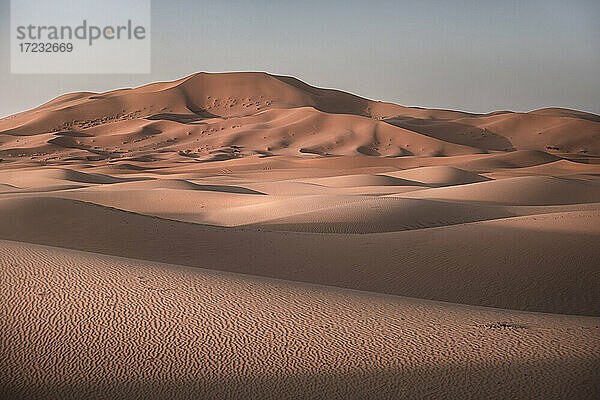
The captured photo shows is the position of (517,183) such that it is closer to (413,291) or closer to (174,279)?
(413,291)

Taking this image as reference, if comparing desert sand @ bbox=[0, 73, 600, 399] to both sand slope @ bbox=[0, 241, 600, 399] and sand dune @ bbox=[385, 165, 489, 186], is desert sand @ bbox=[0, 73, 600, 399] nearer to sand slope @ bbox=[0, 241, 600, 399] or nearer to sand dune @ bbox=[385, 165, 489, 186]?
sand slope @ bbox=[0, 241, 600, 399]

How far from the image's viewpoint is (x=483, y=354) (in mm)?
3348

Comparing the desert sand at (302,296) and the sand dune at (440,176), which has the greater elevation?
the sand dune at (440,176)

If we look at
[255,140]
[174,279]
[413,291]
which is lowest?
[413,291]

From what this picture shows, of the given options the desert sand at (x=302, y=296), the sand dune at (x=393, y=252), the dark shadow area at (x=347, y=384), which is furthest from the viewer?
the sand dune at (x=393, y=252)

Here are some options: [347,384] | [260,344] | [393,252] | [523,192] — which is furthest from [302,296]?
[523,192]

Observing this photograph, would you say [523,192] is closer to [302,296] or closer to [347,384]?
[302,296]

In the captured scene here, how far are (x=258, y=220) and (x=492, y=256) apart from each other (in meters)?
5.82

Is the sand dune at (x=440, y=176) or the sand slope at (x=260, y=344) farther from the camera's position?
the sand dune at (x=440, y=176)

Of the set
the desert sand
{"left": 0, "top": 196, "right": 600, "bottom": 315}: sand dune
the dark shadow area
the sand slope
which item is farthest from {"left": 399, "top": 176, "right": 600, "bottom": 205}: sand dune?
the dark shadow area

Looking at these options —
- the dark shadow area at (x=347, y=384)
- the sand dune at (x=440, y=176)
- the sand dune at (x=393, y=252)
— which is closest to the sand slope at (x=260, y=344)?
the dark shadow area at (x=347, y=384)

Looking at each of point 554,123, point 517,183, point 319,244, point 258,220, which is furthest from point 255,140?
point 319,244

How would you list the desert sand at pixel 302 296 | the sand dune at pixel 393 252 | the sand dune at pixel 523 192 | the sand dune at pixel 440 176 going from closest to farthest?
the desert sand at pixel 302 296, the sand dune at pixel 393 252, the sand dune at pixel 523 192, the sand dune at pixel 440 176

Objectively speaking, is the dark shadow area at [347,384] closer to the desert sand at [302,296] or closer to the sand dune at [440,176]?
the desert sand at [302,296]
